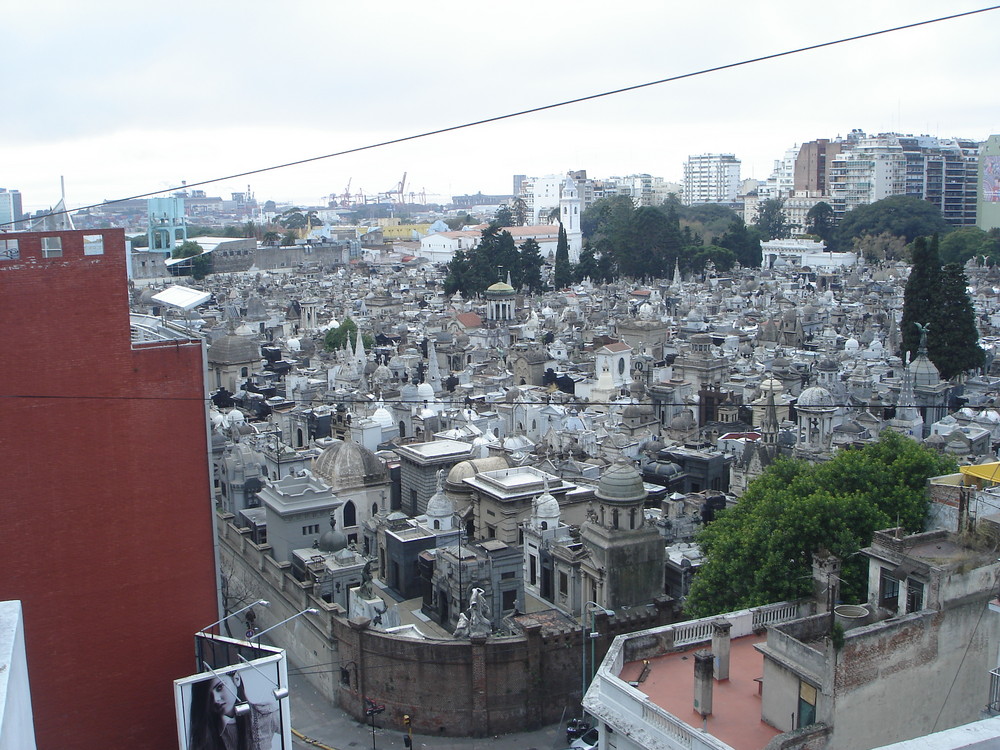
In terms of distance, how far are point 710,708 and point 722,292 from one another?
77.3 metres

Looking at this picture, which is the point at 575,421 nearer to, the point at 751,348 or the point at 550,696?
the point at 550,696

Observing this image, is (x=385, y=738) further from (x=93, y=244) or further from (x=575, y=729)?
(x=93, y=244)

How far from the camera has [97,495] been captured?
14.6m

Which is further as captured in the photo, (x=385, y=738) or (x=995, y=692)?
(x=385, y=738)

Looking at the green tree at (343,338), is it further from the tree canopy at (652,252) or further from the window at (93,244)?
the window at (93,244)

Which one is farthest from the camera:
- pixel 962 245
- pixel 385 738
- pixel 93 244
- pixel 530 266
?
pixel 962 245

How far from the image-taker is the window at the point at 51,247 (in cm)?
1408

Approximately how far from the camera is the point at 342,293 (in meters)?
97.3

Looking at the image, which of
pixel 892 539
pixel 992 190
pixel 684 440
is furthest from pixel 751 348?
pixel 992 190

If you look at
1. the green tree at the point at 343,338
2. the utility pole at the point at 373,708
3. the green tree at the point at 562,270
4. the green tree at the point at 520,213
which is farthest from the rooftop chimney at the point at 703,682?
the green tree at the point at 520,213

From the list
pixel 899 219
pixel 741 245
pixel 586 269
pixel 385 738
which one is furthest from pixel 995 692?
pixel 899 219

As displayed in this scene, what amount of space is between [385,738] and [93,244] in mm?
10612

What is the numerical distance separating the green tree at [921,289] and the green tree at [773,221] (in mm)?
85150

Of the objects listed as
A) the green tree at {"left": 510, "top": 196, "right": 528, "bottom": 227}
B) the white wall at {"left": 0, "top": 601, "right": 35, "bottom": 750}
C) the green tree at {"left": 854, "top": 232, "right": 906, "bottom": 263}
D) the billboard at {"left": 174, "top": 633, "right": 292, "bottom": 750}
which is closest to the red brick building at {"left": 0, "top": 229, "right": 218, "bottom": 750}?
the billboard at {"left": 174, "top": 633, "right": 292, "bottom": 750}
